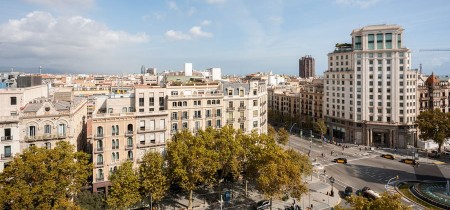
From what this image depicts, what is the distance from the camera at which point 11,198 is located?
36.8 m

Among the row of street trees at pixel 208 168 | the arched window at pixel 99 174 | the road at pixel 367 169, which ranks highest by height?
the row of street trees at pixel 208 168

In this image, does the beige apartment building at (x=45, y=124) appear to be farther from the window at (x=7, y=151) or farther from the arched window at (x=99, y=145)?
the arched window at (x=99, y=145)

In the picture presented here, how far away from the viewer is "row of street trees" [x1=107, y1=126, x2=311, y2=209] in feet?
153

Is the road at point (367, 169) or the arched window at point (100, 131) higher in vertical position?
the arched window at point (100, 131)

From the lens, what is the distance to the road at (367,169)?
66.9 m

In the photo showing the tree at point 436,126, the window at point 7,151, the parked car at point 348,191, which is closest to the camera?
the window at point 7,151

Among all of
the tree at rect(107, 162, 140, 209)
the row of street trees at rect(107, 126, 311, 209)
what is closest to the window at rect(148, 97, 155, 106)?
the row of street trees at rect(107, 126, 311, 209)

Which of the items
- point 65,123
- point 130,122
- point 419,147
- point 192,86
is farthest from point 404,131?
point 65,123

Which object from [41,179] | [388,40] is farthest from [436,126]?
[41,179]

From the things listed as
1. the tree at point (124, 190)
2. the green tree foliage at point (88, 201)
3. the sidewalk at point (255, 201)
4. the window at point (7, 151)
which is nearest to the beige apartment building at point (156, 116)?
the green tree foliage at point (88, 201)

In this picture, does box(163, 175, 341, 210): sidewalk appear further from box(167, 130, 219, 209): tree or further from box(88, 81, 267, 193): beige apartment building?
box(88, 81, 267, 193): beige apartment building

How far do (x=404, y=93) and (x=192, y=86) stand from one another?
68643 millimetres

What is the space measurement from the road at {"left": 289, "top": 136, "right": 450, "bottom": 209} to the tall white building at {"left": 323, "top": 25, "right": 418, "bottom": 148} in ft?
32.4

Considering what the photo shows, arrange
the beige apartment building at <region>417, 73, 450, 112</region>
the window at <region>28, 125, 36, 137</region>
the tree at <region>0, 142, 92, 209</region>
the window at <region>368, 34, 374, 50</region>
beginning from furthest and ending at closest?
the beige apartment building at <region>417, 73, 450, 112</region>
the window at <region>368, 34, 374, 50</region>
the window at <region>28, 125, 36, 137</region>
the tree at <region>0, 142, 92, 209</region>
